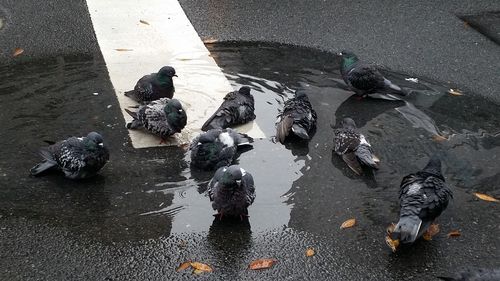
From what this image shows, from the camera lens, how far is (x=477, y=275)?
13.5 ft

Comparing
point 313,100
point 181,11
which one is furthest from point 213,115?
point 181,11

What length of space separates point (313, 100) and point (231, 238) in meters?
2.80

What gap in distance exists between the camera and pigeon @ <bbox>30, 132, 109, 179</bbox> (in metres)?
5.41

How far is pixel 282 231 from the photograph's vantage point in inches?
198

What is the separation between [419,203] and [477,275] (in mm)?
859

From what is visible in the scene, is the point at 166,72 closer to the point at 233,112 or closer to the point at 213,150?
the point at 233,112

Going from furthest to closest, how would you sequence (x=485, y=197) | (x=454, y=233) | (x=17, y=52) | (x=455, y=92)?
(x=17, y=52) < (x=455, y=92) < (x=485, y=197) < (x=454, y=233)

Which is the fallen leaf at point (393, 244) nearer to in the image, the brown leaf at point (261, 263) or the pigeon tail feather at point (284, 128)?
the brown leaf at point (261, 263)

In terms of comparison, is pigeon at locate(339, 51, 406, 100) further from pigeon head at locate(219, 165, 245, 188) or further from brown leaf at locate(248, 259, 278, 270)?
brown leaf at locate(248, 259, 278, 270)

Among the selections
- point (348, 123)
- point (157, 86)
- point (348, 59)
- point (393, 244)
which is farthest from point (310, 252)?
point (348, 59)

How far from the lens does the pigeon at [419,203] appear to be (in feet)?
15.5

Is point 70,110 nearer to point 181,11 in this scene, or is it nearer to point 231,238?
point 231,238

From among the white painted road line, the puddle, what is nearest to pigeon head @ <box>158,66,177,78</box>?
the white painted road line

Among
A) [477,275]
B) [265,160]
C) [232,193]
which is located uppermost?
[477,275]
